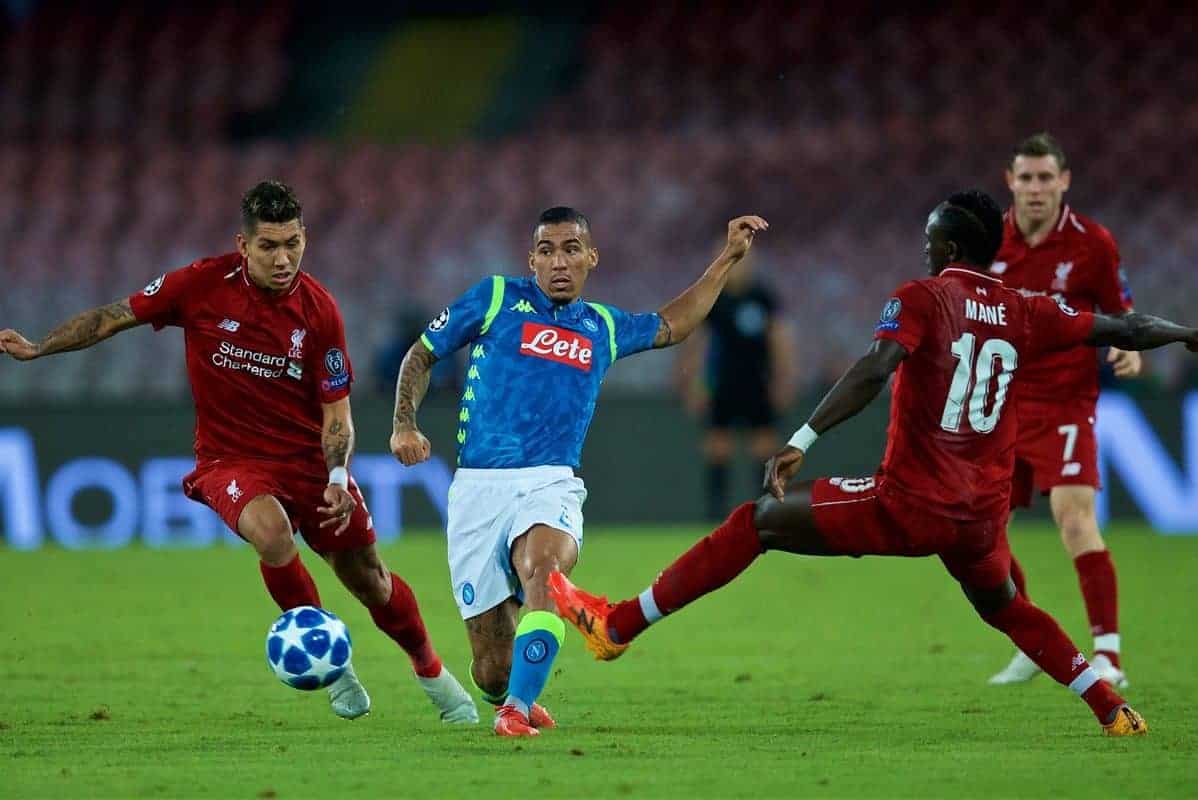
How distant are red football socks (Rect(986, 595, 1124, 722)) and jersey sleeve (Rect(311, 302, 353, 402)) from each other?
2.57 m

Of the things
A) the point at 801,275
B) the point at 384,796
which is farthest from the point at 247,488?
the point at 801,275

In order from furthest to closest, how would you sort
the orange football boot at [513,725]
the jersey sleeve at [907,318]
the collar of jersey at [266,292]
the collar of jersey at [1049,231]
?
the collar of jersey at [1049,231]
the collar of jersey at [266,292]
the orange football boot at [513,725]
the jersey sleeve at [907,318]

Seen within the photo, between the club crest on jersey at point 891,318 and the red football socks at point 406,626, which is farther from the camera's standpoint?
the red football socks at point 406,626

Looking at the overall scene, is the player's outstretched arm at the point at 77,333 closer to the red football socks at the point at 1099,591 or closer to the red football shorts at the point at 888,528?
the red football shorts at the point at 888,528

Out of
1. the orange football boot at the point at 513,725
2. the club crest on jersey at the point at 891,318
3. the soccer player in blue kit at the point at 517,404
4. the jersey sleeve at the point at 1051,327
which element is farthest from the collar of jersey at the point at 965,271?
the orange football boot at the point at 513,725

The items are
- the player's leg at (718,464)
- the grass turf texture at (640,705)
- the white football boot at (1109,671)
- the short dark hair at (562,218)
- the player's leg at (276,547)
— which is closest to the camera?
the grass turf texture at (640,705)

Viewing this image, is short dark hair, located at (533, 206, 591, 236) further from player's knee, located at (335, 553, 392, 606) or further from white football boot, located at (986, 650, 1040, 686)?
white football boot, located at (986, 650, 1040, 686)

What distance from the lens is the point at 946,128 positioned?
66.8ft

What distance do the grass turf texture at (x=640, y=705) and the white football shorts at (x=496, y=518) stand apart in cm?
53

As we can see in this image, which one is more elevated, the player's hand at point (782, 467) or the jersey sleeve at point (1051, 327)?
the jersey sleeve at point (1051, 327)

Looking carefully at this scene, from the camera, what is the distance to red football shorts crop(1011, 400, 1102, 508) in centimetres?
823

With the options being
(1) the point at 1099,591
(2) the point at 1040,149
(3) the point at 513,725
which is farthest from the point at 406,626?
(2) the point at 1040,149

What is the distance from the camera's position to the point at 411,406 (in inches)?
256

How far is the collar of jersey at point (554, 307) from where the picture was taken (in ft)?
22.5
